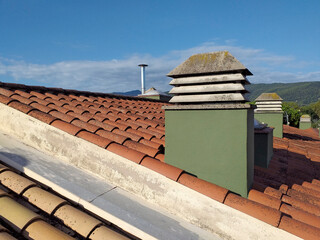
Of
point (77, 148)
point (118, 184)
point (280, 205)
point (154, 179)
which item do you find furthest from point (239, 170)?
point (77, 148)

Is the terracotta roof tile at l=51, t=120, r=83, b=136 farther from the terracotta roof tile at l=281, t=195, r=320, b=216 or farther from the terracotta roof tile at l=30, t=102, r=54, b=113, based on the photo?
the terracotta roof tile at l=281, t=195, r=320, b=216

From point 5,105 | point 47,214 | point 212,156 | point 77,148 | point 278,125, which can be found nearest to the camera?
point 47,214

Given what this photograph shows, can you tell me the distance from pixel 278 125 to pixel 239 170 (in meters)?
7.12

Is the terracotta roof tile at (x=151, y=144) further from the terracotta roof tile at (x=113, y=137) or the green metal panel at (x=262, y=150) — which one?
the green metal panel at (x=262, y=150)

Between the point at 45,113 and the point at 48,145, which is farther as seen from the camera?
the point at 45,113

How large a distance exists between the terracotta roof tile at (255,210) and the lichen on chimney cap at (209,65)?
1471 mm

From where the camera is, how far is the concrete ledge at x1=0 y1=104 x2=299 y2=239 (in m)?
2.24

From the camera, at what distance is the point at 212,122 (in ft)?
9.09

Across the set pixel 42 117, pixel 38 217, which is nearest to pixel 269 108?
pixel 42 117

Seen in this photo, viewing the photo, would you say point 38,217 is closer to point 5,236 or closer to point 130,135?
point 5,236

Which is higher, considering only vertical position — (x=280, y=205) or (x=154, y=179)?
(x=154, y=179)

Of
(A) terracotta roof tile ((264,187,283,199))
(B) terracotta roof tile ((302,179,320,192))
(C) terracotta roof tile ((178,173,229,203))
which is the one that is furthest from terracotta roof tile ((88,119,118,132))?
(B) terracotta roof tile ((302,179,320,192))

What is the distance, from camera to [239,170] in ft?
8.79

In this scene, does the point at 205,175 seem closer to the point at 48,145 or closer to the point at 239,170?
the point at 239,170
